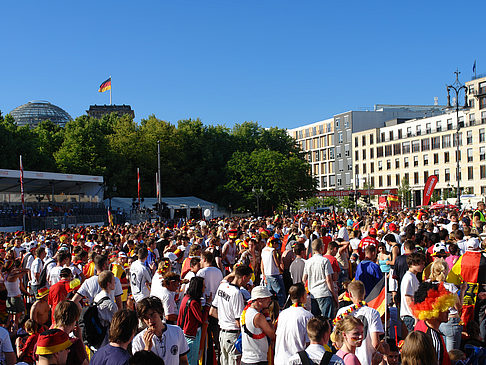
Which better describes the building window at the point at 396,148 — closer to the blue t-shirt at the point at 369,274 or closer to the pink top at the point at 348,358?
the blue t-shirt at the point at 369,274

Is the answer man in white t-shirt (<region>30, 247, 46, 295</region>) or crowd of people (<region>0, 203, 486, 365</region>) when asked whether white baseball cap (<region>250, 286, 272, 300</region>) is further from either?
man in white t-shirt (<region>30, 247, 46, 295</region>)

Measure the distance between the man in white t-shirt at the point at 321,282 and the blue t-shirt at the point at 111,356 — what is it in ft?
14.7

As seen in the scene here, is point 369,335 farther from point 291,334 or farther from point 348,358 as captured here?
point 348,358

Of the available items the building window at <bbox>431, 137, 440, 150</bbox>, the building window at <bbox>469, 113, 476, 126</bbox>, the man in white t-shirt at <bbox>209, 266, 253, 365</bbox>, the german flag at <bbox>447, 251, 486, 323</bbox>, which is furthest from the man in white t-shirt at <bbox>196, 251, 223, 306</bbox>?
the building window at <bbox>431, 137, 440, 150</bbox>

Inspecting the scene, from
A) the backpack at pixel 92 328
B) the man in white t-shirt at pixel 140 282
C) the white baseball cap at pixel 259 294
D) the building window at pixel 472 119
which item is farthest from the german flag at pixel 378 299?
the building window at pixel 472 119

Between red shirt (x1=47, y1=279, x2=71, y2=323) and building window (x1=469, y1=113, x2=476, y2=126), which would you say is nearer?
red shirt (x1=47, y1=279, x2=71, y2=323)

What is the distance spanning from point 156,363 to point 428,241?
891 cm

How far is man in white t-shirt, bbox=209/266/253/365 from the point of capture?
20.1 ft

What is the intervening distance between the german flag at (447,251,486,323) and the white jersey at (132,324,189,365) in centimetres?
396

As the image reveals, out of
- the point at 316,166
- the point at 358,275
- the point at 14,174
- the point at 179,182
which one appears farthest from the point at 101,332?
the point at 316,166

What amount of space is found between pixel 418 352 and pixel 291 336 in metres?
1.57

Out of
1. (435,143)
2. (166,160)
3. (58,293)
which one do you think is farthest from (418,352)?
(435,143)

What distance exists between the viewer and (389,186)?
79875 mm

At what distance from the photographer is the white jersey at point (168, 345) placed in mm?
4551
